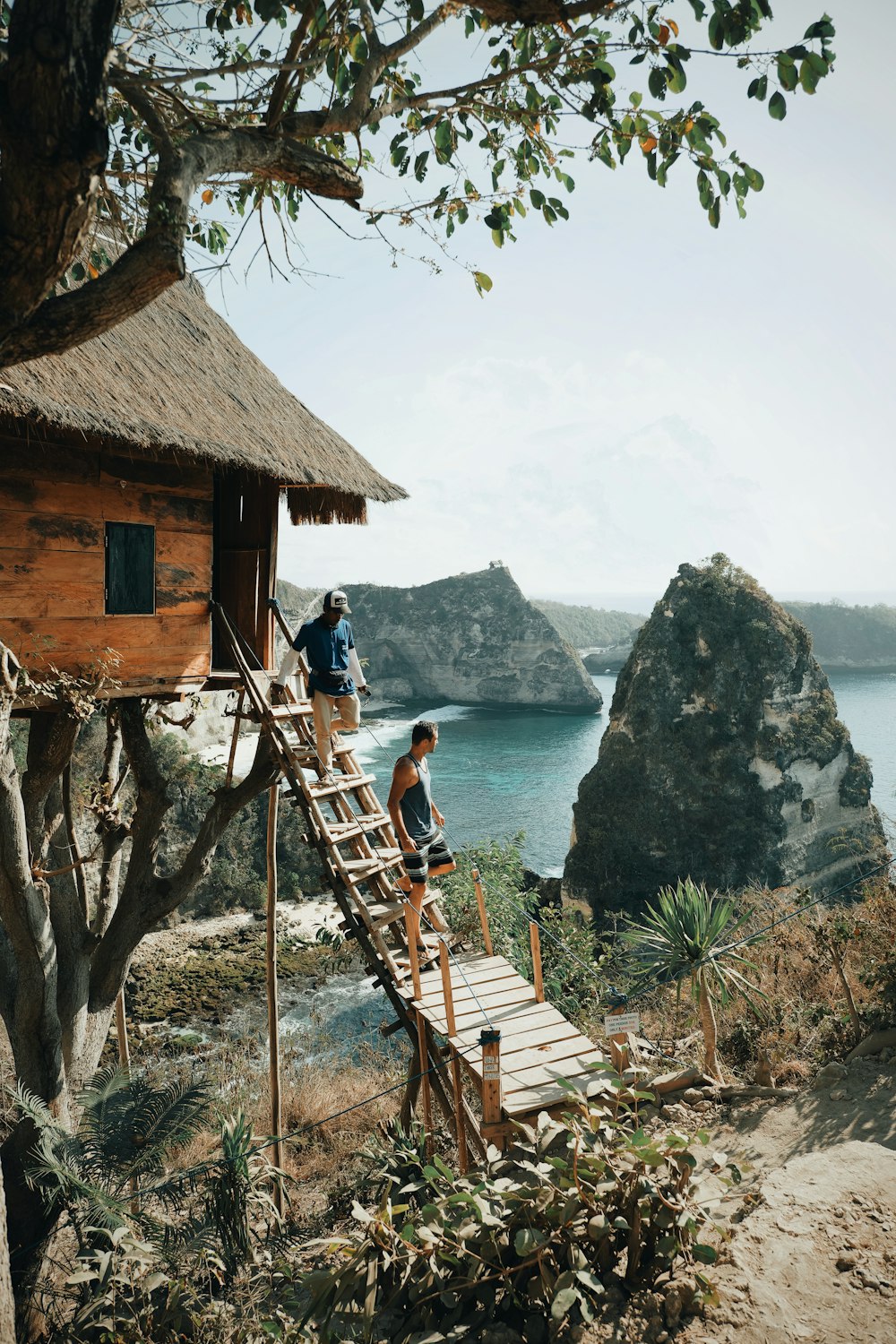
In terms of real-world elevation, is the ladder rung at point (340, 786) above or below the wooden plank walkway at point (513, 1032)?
above

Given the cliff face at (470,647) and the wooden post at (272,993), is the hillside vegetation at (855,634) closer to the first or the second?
the cliff face at (470,647)

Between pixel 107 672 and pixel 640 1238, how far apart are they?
560cm

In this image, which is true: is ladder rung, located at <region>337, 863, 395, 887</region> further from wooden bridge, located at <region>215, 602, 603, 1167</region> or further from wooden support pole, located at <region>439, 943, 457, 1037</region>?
wooden support pole, located at <region>439, 943, 457, 1037</region>

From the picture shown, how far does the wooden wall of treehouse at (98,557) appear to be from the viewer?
6445 millimetres

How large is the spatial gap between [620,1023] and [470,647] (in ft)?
248

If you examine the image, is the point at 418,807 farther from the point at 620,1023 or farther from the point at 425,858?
the point at 620,1023

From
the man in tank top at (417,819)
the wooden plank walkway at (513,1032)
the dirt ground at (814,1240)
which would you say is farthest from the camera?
the man in tank top at (417,819)

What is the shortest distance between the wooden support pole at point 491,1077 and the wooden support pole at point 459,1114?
670 millimetres

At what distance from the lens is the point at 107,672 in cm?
698

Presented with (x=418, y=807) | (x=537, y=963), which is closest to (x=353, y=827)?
Result: (x=418, y=807)

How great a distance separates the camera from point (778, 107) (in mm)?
3848

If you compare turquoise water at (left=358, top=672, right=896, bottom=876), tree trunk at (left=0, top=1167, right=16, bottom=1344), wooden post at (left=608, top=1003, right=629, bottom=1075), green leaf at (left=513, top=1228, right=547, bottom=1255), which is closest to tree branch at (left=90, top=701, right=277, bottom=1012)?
wooden post at (left=608, top=1003, right=629, bottom=1075)

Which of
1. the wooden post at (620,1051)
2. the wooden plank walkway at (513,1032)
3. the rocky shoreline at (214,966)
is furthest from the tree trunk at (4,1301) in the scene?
the rocky shoreline at (214,966)

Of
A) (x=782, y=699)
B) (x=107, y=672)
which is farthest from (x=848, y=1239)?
(x=782, y=699)
